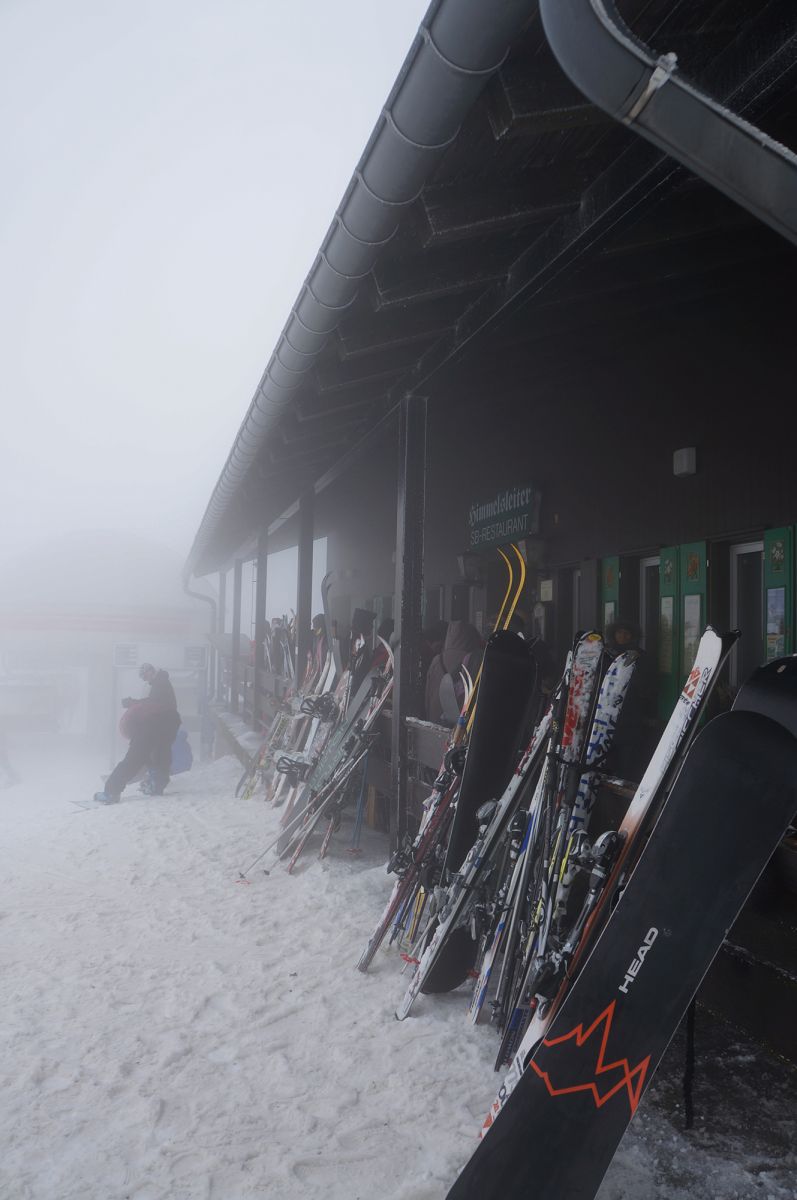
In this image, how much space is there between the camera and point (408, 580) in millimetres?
4781

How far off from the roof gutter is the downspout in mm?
473

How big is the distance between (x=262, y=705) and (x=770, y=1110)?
30.5 ft

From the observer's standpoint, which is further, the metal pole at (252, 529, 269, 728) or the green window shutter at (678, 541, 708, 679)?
the metal pole at (252, 529, 269, 728)

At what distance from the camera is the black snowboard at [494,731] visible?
319cm

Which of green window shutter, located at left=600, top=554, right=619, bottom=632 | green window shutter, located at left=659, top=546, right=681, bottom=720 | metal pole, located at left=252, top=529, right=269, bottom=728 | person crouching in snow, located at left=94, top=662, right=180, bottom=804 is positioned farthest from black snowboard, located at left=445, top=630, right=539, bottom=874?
metal pole, located at left=252, top=529, right=269, bottom=728

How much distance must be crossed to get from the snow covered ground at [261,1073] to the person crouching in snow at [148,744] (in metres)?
3.42

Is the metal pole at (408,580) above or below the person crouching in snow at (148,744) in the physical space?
above

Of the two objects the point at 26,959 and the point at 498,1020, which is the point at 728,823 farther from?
the point at 26,959

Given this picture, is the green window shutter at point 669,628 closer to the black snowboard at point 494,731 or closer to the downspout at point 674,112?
the black snowboard at point 494,731

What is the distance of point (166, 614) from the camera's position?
91.4 feet

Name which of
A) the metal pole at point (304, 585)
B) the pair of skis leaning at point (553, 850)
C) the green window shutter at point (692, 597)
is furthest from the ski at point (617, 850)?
the metal pole at point (304, 585)

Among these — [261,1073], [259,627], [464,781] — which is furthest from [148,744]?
[261,1073]

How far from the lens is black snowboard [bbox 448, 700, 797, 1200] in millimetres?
1656

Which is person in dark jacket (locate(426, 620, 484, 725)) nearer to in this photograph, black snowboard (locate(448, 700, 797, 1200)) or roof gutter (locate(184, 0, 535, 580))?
roof gutter (locate(184, 0, 535, 580))
